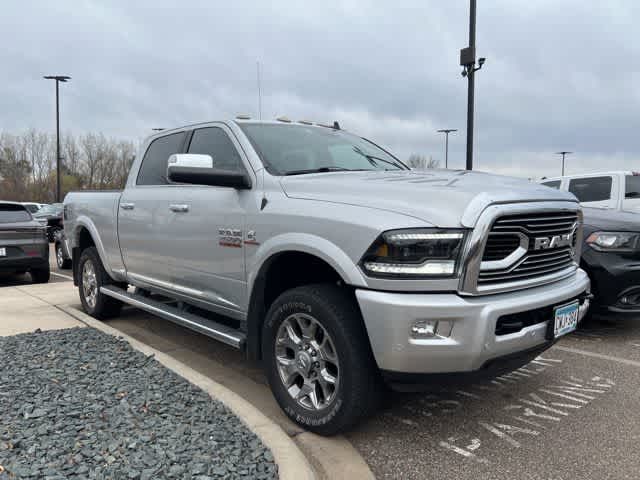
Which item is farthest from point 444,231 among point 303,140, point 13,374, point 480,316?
point 13,374

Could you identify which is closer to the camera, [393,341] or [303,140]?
[393,341]

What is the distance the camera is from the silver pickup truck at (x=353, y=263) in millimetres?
2535

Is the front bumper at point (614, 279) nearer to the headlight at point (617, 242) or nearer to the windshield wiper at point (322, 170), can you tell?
the headlight at point (617, 242)

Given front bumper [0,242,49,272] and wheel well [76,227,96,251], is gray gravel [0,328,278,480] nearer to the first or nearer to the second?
wheel well [76,227,96,251]

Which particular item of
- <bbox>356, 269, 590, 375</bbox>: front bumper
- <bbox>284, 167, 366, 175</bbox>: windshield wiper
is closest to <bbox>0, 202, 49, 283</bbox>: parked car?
<bbox>284, 167, 366, 175</bbox>: windshield wiper

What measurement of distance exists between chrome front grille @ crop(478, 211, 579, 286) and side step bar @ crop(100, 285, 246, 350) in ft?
5.53

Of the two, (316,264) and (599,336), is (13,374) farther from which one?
(599,336)

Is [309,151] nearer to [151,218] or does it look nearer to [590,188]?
[151,218]

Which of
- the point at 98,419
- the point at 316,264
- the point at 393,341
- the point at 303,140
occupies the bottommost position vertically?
the point at 98,419

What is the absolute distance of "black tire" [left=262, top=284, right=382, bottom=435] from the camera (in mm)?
2711

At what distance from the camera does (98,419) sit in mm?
2873

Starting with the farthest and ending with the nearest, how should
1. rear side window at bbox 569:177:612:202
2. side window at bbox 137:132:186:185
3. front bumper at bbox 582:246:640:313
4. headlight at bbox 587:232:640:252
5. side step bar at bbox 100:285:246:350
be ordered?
rear side window at bbox 569:177:612:202 → headlight at bbox 587:232:640:252 → front bumper at bbox 582:246:640:313 → side window at bbox 137:132:186:185 → side step bar at bbox 100:285:246:350

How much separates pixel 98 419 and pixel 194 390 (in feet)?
2.04

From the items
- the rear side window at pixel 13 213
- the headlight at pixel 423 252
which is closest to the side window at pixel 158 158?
the headlight at pixel 423 252
